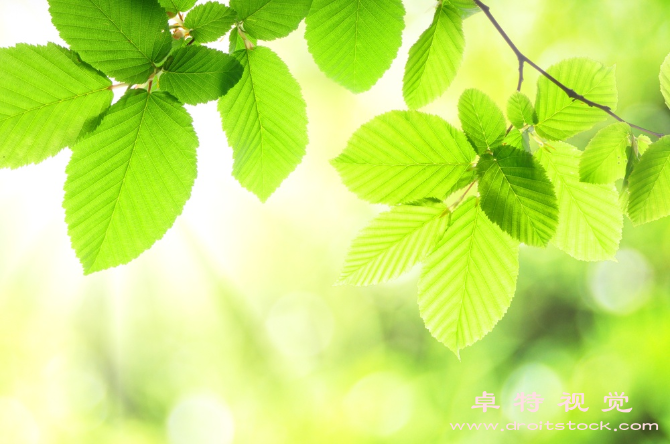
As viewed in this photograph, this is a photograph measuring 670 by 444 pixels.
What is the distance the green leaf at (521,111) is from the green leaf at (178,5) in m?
0.24

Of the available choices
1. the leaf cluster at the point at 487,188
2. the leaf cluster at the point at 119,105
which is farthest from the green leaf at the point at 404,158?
the leaf cluster at the point at 119,105

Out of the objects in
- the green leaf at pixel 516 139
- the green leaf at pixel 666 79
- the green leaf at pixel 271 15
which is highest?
the green leaf at pixel 271 15

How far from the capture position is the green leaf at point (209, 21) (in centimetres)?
32

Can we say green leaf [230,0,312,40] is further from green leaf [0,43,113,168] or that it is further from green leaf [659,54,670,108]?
green leaf [659,54,670,108]

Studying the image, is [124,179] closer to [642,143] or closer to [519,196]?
[519,196]

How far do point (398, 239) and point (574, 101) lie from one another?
17 cm

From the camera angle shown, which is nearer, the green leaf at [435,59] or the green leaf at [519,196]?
the green leaf at [519,196]

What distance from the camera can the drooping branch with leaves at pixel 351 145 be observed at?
28 cm

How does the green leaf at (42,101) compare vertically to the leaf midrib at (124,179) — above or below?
above

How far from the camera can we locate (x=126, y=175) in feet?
0.98

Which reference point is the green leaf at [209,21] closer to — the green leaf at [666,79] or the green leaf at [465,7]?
the green leaf at [465,7]

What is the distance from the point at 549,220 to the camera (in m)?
0.31

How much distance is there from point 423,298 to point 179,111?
0.21 metres

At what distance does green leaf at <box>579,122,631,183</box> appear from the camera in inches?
13.4
